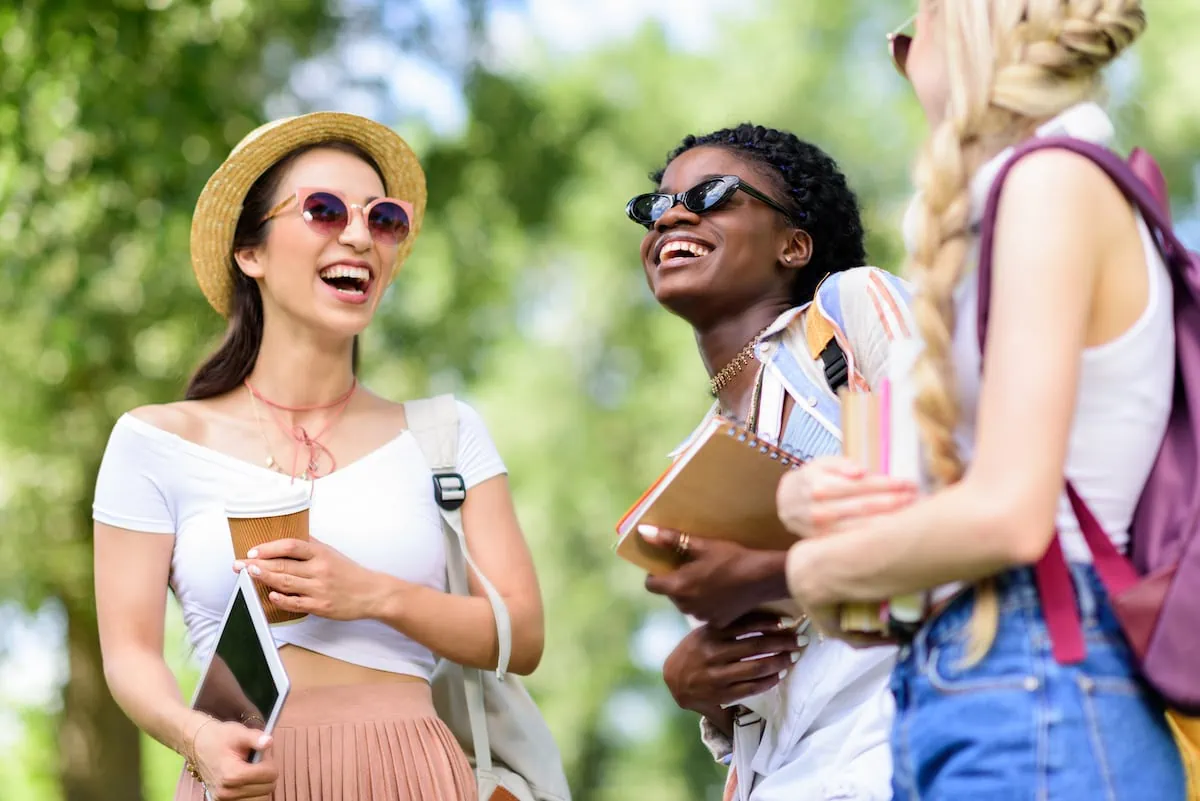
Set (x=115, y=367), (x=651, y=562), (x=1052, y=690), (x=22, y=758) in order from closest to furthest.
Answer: (x=1052, y=690) → (x=651, y=562) → (x=115, y=367) → (x=22, y=758)

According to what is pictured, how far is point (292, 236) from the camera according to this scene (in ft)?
12.2

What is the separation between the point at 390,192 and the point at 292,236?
1.55 ft

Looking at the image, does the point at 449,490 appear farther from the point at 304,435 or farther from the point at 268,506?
the point at 268,506

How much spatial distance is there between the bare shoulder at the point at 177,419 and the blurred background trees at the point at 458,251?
0.61 meters

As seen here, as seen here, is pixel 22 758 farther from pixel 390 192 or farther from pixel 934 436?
pixel 934 436

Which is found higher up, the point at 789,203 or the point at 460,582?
the point at 789,203

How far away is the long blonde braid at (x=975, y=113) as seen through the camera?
2.07 m

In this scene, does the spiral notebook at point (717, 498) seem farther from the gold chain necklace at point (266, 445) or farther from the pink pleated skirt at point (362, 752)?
the gold chain necklace at point (266, 445)

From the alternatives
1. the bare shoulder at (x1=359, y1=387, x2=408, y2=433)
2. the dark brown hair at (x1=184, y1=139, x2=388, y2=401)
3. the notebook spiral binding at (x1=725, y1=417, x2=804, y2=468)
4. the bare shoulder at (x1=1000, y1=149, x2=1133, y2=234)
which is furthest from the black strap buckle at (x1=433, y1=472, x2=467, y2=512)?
the bare shoulder at (x1=1000, y1=149, x2=1133, y2=234)

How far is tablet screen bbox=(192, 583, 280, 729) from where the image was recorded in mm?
2924

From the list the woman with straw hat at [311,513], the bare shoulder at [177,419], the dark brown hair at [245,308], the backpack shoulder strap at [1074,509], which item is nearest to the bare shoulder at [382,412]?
the woman with straw hat at [311,513]

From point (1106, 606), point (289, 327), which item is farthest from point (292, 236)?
point (1106, 606)

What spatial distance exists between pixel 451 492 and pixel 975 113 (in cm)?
184

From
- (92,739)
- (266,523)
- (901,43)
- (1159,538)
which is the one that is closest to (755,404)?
(901,43)
